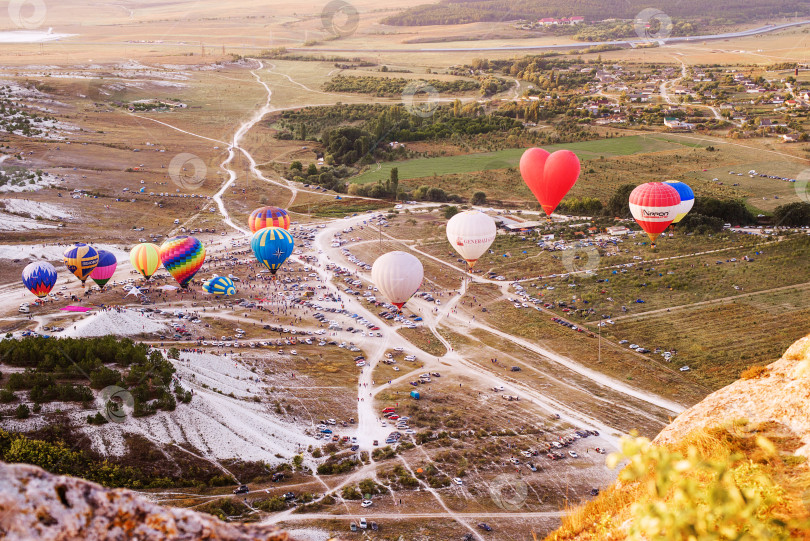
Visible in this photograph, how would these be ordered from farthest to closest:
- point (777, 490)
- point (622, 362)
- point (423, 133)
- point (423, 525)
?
point (423, 133)
point (622, 362)
point (423, 525)
point (777, 490)

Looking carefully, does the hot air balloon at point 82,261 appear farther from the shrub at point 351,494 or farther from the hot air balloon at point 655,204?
the hot air balloon at point 655,204

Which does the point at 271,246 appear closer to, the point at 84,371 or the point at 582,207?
the point at 84,371

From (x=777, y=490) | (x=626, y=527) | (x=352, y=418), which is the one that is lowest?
(x=352, y=418)

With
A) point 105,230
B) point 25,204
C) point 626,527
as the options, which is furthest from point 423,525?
point 25,204

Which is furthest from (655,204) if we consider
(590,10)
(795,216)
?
(590,10)

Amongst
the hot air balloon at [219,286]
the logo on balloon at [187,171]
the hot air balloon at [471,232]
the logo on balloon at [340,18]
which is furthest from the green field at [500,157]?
the logo on balloon at [340,18]

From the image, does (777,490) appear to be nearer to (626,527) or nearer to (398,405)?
(626,527)

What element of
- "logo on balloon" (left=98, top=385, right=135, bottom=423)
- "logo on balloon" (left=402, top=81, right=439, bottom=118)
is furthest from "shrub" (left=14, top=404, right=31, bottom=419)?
"logo on balloon" (left=402, top=81, right=439, bottom=118)
